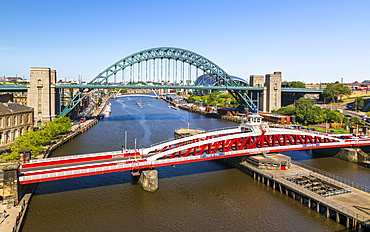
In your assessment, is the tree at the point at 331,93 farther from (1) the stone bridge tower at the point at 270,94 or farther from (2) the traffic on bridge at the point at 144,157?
(2) the traffic on bridge at the point at 144,157

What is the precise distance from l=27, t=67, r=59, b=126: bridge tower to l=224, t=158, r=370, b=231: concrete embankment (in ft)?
158

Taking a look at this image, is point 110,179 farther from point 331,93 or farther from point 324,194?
point 331,93

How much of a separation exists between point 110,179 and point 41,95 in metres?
42.7

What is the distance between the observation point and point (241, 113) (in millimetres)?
94500

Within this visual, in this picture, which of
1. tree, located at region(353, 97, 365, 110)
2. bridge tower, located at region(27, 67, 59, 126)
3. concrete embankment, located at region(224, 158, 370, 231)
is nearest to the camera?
concrete embankment, located at region(224, 158, 370, 231)

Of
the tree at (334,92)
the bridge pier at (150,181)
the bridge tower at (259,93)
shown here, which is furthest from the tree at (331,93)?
the bridge pier at (150,181)

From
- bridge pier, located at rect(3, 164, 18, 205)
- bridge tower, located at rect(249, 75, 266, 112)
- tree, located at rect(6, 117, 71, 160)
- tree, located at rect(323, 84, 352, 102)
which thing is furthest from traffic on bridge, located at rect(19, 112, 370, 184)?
tree, located at rect(323, 84, 352, 102)

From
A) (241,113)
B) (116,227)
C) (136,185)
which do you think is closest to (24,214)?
(116,227)

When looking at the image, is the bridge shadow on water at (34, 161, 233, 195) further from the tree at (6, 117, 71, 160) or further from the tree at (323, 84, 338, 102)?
the tree at (323, 84, 338, 102)

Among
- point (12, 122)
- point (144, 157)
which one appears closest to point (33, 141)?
point (12, 122)

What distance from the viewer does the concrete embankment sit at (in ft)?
73.3

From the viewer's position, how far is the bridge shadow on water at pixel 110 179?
28734mm

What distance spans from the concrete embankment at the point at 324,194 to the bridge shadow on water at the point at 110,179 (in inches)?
206

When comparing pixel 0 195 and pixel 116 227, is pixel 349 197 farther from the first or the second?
pixel 0 195
